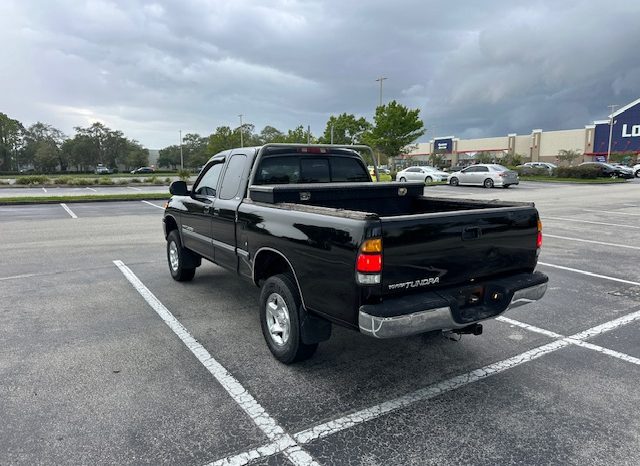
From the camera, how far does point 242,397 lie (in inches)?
134

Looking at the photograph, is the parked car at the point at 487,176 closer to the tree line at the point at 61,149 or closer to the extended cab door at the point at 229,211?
the extended cab door at the point at 229,211

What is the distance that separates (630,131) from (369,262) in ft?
253

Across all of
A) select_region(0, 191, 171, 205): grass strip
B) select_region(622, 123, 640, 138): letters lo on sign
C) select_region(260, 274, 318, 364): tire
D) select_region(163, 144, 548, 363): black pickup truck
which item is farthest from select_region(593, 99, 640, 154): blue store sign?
select_region(260, 274, 318, 364): tire

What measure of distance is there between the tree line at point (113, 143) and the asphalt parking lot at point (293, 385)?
132ft

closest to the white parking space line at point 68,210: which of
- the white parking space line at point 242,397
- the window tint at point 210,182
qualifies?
the window tint at point 210,182

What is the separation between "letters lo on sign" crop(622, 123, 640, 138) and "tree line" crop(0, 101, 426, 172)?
101 ft

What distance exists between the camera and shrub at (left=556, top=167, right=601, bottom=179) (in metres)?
35.2

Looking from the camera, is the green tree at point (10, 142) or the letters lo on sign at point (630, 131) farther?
the green tree at point (10, 142)

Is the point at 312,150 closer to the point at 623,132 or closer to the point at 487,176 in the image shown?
the point at 487,176

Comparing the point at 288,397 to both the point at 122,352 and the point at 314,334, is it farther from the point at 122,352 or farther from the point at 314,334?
the point at 122,352

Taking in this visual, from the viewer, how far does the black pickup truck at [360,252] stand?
3.06 metres

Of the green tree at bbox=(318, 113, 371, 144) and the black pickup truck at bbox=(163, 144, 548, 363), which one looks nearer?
the black pickup truck at bbox=(163, 144, 548, 363)

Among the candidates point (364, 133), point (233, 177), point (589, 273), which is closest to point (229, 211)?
point (233, 177)

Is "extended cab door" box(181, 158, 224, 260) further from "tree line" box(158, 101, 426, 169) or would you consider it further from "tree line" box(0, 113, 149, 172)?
"tree line" box(0, 113, 149, 172)
